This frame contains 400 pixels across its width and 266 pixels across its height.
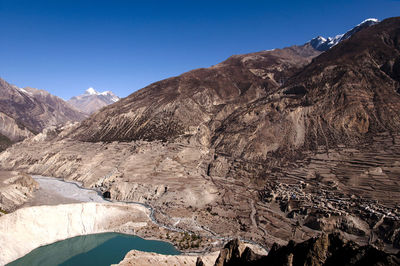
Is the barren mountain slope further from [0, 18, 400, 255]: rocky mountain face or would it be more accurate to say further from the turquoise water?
the turquoise water

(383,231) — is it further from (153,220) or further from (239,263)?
(153,220)

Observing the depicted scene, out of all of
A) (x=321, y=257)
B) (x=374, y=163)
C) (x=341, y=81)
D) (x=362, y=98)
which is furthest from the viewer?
(x=341, y=81)

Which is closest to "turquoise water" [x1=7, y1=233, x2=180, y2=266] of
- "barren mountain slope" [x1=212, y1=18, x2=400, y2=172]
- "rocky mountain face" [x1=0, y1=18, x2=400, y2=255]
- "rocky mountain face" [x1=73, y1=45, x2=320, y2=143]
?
"rocky mountain face" [x1=0, y1=18, x2=400, y2=255]

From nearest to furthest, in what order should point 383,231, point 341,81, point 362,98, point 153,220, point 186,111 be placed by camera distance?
point 383,231
point 153,220
point 362,98
point 341,81
point 186,111

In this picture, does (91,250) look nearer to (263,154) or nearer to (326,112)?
(263,154)

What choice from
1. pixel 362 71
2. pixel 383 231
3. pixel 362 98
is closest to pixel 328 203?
pixel 383 231

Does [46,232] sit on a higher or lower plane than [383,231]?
higher

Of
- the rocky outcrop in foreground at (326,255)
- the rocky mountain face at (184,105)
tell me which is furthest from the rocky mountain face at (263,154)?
the rocky outcrop in foreground at (326,255)
